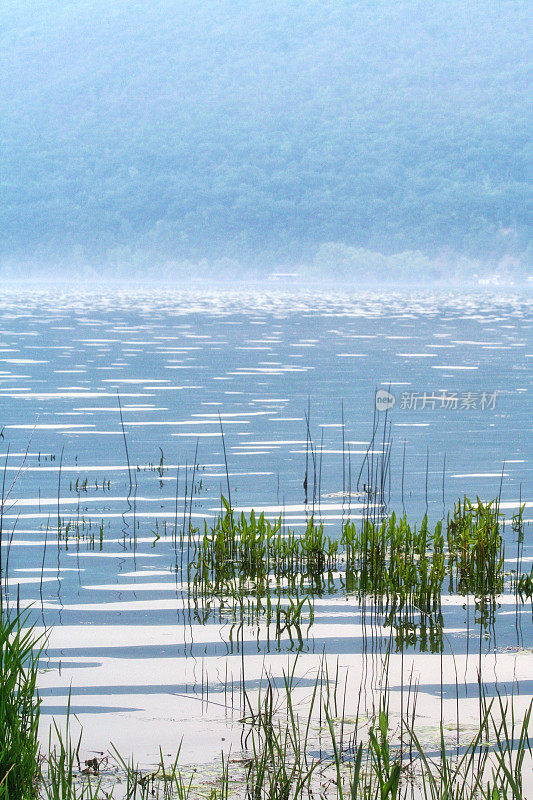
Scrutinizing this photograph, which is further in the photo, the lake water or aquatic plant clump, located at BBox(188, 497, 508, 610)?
aquatic plant clump, located at BBox(188, 497, 508, 610)

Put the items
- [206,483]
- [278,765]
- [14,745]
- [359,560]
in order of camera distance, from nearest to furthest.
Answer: [14,745]
[278,765]
[359,560]
[206,483]

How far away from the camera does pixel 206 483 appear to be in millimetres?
15297

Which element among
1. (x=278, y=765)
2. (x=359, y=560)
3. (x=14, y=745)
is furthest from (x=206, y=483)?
(x=14, y=745)

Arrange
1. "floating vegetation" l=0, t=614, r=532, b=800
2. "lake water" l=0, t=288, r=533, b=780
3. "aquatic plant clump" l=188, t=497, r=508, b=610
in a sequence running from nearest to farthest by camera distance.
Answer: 1. "floating vegetation" l=0, t=614, r=532, b=800
2. "lake water" l=0, t=288, r=533, b=780
3. "aquatic plant clump" l=188, t=497, r=508, b=610

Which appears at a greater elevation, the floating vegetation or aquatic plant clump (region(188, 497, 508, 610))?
aquatic plant clump (region(188, 497, 508, 610))

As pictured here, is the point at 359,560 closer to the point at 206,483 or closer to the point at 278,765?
the point at 278,765

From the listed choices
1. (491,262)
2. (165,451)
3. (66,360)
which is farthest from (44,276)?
(165,451)

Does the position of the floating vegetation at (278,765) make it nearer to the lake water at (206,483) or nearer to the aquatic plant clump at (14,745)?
the aquatic plant clump at (14,745)

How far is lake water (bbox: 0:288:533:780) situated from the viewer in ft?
25.0

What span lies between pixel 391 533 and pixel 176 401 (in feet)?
53.2

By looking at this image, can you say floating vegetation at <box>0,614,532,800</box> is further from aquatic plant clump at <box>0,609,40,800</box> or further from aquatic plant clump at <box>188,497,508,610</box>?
aquatic plant clump at <box>188,497,508,610</box>

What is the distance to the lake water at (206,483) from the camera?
300 inches

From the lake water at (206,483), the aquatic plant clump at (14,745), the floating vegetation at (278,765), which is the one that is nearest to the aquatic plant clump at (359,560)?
the lake water at (206,483)

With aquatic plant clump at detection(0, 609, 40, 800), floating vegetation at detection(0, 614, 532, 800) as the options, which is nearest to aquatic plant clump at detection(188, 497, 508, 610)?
floating vegetation at detection(0, 614, 532, 800)
